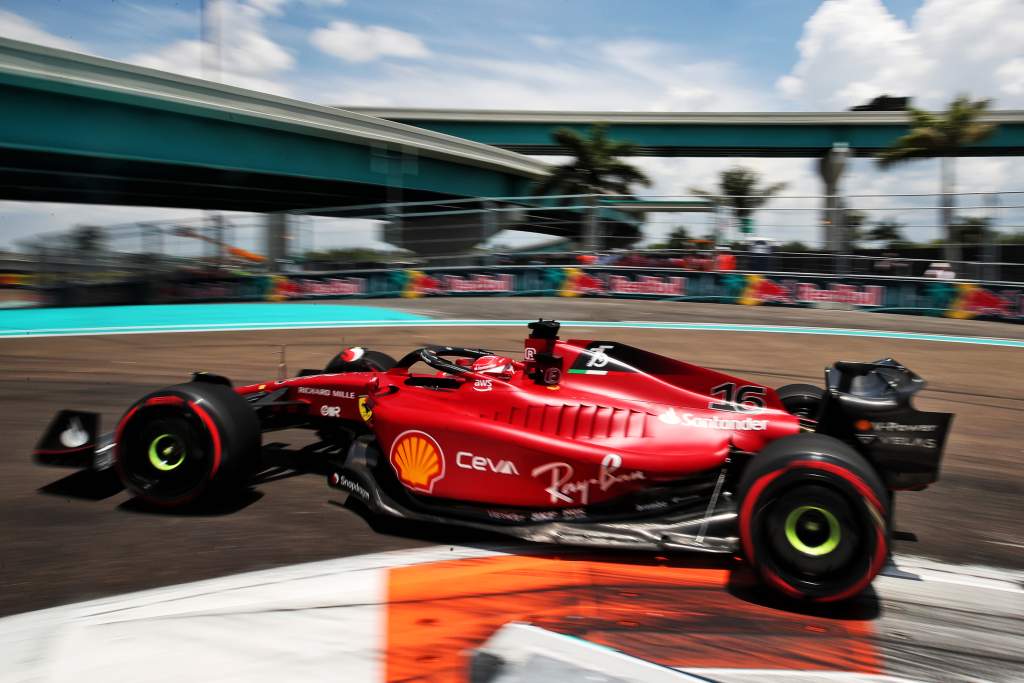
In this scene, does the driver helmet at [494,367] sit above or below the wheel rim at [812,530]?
above

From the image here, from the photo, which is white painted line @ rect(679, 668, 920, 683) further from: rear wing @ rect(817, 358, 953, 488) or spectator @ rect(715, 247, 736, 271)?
spectator @ rect(715, 247, 736, 271)

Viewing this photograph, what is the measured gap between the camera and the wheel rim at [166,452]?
437 cm

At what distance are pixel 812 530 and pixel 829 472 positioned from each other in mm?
301

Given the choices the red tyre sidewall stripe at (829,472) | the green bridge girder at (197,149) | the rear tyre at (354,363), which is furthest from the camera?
the green bridge girder at (197,149)

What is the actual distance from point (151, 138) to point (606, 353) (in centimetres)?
2294

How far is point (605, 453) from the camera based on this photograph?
3807mm

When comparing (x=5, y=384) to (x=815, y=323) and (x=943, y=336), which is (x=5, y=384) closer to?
(x=815, y=323)

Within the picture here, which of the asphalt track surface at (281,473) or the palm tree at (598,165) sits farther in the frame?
the palm tree at (598,165)

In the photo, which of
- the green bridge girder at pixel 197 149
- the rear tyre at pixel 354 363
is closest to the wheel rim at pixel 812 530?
the rear tyre at pixel 354 363

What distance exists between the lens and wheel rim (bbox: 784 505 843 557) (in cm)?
329

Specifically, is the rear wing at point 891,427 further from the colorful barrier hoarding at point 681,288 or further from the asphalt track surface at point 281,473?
the colorful barrier hoarding at point 681,288

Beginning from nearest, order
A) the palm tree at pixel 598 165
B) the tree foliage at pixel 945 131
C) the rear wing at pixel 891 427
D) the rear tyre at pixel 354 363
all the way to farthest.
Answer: the rear wing at pixel 891 427
the rear tyre at pixel 354 363
the tree foliage at pixel 945 131
the palm tree at pixel 598 165

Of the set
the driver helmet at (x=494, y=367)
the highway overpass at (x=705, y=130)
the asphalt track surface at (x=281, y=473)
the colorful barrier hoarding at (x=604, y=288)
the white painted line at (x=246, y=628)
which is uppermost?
the highway overpass at (x=705, y=130)

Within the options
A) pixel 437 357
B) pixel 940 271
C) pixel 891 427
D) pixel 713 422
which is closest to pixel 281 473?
pixel 437 357
